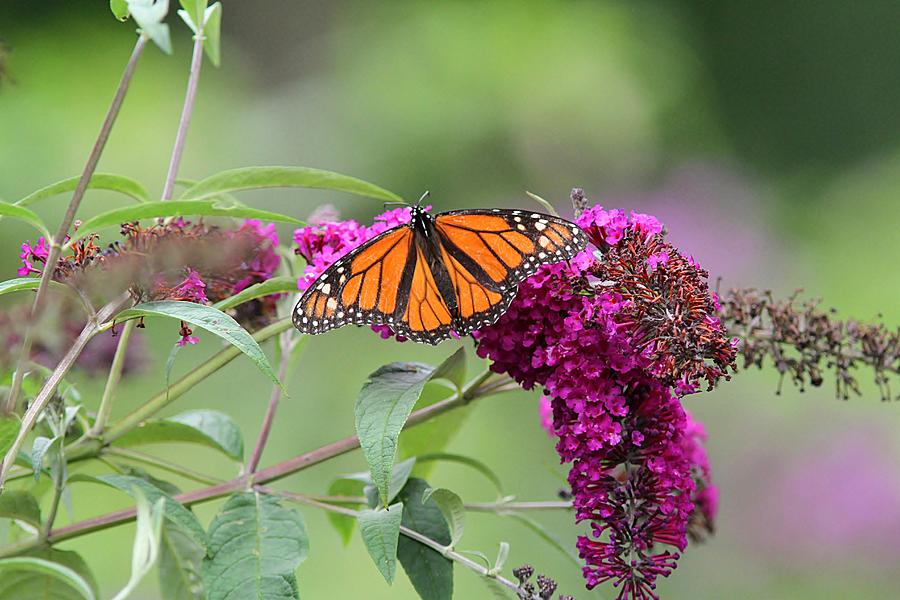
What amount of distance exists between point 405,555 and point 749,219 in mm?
2634

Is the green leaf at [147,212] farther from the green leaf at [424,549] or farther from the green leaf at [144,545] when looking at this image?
the green leaf at [424,549]

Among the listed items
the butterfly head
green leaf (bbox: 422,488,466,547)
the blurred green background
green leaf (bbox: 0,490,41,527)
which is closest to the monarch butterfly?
the butterfly head

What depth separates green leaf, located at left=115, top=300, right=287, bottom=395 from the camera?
22.9 inches

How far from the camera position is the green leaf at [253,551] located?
652mm

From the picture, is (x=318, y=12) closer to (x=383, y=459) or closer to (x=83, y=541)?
(x=83, y=541)

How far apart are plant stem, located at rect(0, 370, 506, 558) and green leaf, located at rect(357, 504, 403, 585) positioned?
0.26 ft

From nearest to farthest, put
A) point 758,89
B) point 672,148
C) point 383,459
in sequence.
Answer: point 383,459
point 672,148
point 758,89

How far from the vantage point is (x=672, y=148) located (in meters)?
3.49

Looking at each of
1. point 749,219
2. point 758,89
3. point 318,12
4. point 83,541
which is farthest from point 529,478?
point 758,89

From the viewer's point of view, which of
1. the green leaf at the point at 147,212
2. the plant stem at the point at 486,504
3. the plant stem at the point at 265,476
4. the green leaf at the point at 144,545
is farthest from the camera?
the plant stem at the point at 486,504

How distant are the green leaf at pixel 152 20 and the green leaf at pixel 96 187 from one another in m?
0.16

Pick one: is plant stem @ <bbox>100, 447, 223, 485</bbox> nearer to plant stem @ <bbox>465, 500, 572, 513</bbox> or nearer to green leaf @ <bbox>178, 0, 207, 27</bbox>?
plant stem @ <bbox>465, 500, 572, 513</bbox>

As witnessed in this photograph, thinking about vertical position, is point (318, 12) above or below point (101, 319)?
above

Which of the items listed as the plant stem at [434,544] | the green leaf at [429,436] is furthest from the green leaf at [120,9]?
the green leaf at [429,436]
